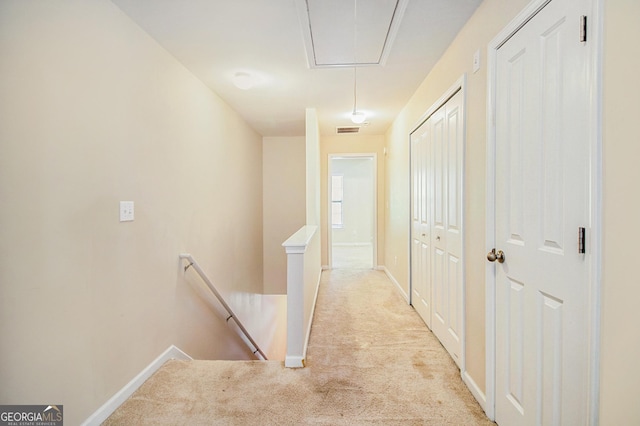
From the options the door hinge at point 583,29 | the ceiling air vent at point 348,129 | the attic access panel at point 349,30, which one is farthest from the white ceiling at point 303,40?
the ceiling air vent at point 348,129

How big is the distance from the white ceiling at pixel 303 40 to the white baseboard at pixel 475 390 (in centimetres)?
233

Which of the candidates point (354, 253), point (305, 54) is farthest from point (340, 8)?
point (354, 253)

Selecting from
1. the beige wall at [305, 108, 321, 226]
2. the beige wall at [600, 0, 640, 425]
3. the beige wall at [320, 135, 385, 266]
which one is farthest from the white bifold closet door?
the beige wall at [320, 135, 385, 266]

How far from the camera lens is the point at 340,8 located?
1.85m

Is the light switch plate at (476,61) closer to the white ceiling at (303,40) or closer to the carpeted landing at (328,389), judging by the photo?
the white ceiling at (303,40)

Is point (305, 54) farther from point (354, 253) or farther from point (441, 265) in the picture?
point (354, 253)

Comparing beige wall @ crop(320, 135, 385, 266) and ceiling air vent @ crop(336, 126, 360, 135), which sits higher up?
ceiling air vent @ crop(336, 126, 360, 135)

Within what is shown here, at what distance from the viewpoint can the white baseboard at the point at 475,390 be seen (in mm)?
1708

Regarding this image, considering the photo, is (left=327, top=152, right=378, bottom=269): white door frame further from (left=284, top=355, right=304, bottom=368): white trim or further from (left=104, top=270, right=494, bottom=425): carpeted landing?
(left=284, top=355, right=304, bottom=368): white trim

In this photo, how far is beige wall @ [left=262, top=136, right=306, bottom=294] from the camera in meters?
5.52

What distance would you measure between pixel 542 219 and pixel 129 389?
2.49m

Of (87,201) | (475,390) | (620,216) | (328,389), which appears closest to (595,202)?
(620,216)

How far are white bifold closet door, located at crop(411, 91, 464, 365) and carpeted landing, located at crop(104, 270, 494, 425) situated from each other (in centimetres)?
31

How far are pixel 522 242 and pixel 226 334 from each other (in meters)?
3.33
